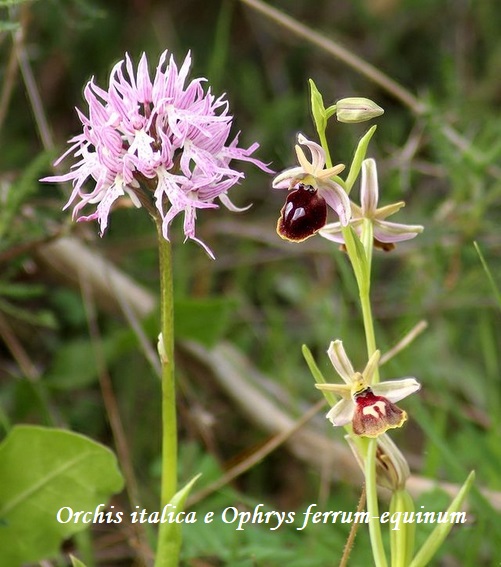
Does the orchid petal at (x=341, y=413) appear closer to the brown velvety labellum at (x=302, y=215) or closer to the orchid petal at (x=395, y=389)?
the orchid petal at (x=395, y=389)

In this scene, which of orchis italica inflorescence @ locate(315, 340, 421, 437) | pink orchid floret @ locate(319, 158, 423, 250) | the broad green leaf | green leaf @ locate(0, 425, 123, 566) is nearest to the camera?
orchis italica inflorescence @ locate(315, 340, 421, 437)

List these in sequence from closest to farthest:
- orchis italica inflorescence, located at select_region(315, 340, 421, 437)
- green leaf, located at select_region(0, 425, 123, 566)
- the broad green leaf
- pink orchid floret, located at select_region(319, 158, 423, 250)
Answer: orchis italica inflorescence, located at select_region(315, 340, 421, 437)
pink orchid floret, located at select_region(319, 158, 423, 250)
green leaf, located at select_region(0, 425, 123, 566)
the broad green leaf

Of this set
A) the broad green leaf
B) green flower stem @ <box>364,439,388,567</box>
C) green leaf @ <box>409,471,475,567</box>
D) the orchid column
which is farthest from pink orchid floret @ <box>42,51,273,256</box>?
the broad green leaf

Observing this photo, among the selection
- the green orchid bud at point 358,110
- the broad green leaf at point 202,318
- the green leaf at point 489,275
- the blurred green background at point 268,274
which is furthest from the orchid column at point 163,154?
the broad green leaf at point 202,318

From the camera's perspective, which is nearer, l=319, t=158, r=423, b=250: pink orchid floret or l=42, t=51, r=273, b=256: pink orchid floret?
l=42, t=51, r=273, b=256: pink orchid floret

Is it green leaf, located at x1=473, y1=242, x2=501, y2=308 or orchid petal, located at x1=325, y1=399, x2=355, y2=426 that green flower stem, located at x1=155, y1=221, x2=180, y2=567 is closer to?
orchid petal, located at x1=325, y1=399, x2=355, y2=426
